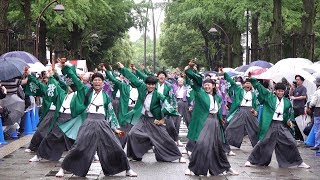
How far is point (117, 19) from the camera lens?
53.6 metres

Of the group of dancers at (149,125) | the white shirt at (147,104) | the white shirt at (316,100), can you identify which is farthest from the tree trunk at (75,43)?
the white shirt at (147,104)

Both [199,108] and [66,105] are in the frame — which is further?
[66,105]

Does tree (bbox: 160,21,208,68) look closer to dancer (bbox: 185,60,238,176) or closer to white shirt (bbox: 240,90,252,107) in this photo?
white shirt (bbox: 240,90,252,107)

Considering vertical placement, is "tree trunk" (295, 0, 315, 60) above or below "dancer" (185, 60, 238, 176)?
above

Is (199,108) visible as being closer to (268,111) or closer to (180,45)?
(268,111)

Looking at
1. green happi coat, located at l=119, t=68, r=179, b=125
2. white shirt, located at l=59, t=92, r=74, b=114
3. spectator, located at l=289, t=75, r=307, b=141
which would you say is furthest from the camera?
spectator, located at l=289, t=75, r=307, b=141

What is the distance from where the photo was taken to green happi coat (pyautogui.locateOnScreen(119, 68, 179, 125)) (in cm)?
1474

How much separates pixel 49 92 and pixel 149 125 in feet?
7.05

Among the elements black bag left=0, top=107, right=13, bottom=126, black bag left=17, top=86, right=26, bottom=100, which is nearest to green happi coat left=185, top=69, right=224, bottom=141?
black bag left=0, top=107, right=13, bottom=126

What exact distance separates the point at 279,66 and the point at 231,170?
26.5 feet

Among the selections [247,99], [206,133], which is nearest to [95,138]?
[206,133]

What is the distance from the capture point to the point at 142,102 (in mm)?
15219

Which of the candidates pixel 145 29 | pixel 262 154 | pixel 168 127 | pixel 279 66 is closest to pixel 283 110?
pixel 262 154

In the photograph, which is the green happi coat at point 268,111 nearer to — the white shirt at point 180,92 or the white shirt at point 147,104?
the white shirt at point 147,104
